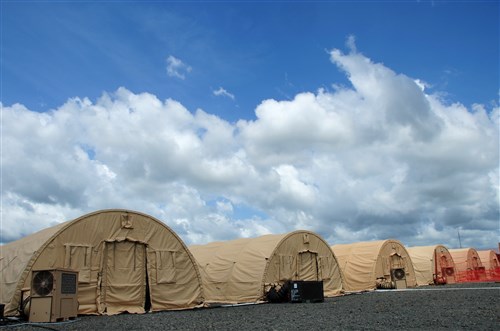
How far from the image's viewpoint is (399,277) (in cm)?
3117

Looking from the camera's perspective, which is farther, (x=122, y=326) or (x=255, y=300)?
(x=255, y=300)

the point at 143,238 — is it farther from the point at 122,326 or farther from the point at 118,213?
the point at 122,326

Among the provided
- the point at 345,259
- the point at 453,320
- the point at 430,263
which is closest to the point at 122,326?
the point at 453,320

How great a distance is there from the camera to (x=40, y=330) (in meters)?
10.8

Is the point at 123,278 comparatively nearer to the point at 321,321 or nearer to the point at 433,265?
Result: the point at 321,321

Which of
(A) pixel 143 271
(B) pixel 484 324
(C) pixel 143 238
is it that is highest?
(C) pixel 143 238

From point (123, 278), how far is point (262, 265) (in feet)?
23.6

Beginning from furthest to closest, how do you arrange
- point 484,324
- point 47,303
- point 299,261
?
point 299,261 → point 47,303 → point 484,324

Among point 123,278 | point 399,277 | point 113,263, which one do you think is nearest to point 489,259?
point 399,277

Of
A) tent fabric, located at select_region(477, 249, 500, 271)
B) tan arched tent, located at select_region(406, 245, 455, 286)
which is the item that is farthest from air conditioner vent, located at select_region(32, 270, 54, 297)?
tent fabric, located at select_region(477, 249, 500, 271)

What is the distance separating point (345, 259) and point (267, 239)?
33.6ft

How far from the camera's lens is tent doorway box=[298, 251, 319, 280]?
75.9 feet

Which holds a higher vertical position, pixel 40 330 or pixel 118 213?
pixel 118 213

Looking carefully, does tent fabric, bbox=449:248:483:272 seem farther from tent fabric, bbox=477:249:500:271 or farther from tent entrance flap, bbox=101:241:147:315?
tent entrance flap, bbox=101:241:147:315
